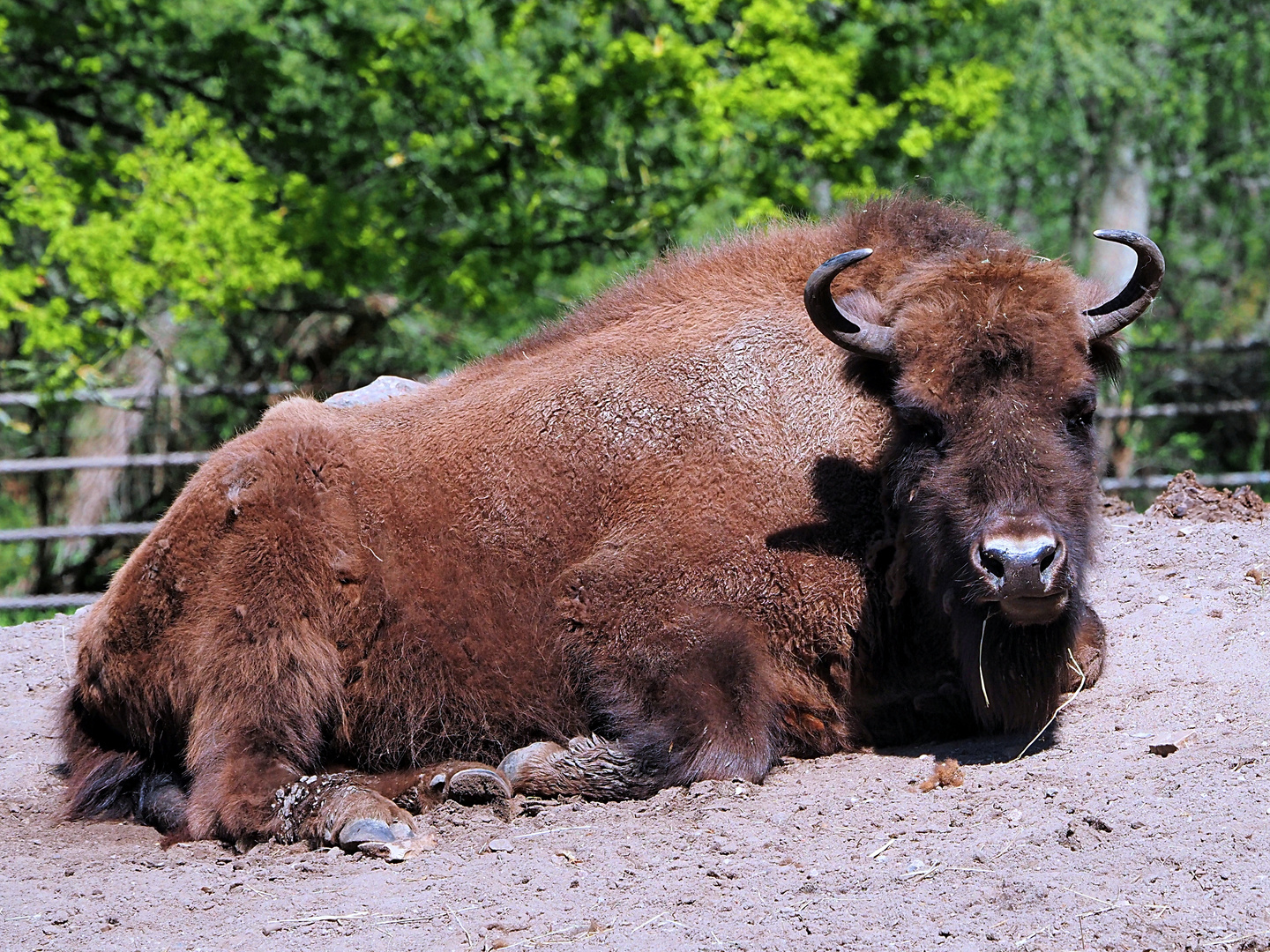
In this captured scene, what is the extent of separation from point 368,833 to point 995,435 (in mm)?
2651

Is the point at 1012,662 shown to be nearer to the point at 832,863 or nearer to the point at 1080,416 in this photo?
the point at 1080,416

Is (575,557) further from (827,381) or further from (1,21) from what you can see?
(1,21)

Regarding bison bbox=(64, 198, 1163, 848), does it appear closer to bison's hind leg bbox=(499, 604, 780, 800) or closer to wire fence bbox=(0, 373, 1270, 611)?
bison's hind leg bbox=(499, 604, 780, 800)

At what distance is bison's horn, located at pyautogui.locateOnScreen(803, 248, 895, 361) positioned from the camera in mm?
4574

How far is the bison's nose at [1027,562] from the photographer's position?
13.6ft

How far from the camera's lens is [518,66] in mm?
13180

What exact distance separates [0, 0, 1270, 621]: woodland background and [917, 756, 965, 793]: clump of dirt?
4.95m

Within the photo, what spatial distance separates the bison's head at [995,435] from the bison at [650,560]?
12 millimetres

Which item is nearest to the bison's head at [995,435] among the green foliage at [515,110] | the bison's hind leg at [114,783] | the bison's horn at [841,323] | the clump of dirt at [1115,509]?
the bison's horn at [841,323]

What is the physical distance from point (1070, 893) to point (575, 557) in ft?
7.94

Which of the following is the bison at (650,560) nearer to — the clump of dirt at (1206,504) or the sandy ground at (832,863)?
the sandy ground at (832,863)

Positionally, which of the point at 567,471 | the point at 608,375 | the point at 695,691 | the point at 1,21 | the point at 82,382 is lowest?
the point at 82,382

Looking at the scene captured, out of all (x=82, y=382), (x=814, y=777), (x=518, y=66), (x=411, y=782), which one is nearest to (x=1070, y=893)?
(x=814, y=777)

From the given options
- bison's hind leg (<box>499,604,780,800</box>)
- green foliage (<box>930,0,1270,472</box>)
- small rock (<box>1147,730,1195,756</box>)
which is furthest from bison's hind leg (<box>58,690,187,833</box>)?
green foliage (<box>930,0,1270,472</box>)
